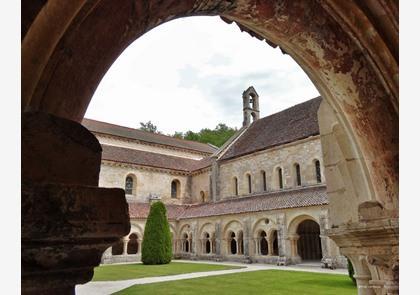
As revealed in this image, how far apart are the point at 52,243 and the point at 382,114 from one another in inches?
91.8

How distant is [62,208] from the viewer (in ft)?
3.43

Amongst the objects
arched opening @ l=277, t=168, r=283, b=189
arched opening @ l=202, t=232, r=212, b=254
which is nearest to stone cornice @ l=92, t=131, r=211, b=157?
arched opening @ l=202, t=232, r=212, b=254

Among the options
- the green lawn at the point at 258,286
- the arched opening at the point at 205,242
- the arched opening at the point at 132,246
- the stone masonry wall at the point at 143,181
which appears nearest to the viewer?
the green lawn at the point at 258,286

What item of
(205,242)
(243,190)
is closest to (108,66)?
(205,242)

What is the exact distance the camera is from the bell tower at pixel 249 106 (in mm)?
30406

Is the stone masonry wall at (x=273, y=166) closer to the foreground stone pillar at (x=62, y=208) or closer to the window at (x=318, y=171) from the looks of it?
the window at (x=318, y=171)

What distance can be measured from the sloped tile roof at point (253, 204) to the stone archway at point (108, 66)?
15264 millimetres

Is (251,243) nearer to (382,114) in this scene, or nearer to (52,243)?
(382,114)

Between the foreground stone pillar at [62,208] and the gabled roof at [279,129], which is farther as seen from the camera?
the gabled roof at [279,129]

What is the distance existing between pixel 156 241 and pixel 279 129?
11727 mm

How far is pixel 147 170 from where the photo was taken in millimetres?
28031

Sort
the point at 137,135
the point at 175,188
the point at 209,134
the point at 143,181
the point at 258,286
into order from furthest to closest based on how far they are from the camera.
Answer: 1. the point at 209,134
2. the point at 137,135
3. the point at 175,188
4. the point at 143,181
5. the point at 258,286

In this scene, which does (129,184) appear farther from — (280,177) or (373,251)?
(373,251)

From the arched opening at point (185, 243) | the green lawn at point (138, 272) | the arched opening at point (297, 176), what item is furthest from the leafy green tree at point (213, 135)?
the green lawn at point (138, 272)
